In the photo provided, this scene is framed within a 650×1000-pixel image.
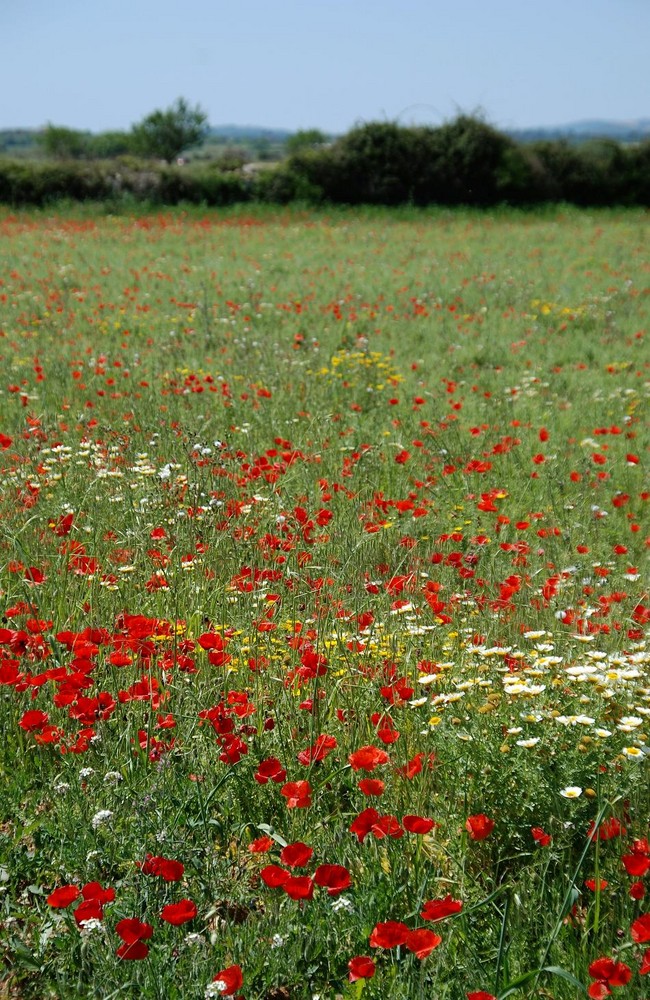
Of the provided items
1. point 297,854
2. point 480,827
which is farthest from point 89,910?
point 480,827

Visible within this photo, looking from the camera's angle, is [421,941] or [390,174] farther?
[390,174]

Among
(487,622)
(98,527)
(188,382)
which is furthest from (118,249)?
(487,622)

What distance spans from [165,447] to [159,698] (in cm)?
313

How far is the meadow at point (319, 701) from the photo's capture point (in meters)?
2.07

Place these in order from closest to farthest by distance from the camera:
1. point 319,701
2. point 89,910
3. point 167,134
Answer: point 89,910 < point 319,701 < point 167,134

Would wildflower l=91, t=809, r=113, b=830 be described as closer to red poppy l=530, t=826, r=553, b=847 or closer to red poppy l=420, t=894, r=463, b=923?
red poppy l=420, t=894, r=463, b=923

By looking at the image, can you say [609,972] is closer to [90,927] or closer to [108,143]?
[90,927]

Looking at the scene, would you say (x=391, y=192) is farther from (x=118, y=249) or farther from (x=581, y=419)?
(x=581, y=419)

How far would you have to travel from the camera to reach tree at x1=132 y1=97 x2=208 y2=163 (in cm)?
6681

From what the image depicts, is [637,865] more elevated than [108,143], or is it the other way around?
[108,143]

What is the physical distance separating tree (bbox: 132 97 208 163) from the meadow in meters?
65.3

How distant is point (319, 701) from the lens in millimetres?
2932

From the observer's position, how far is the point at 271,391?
24.1ft

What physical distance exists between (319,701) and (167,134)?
70.9m
